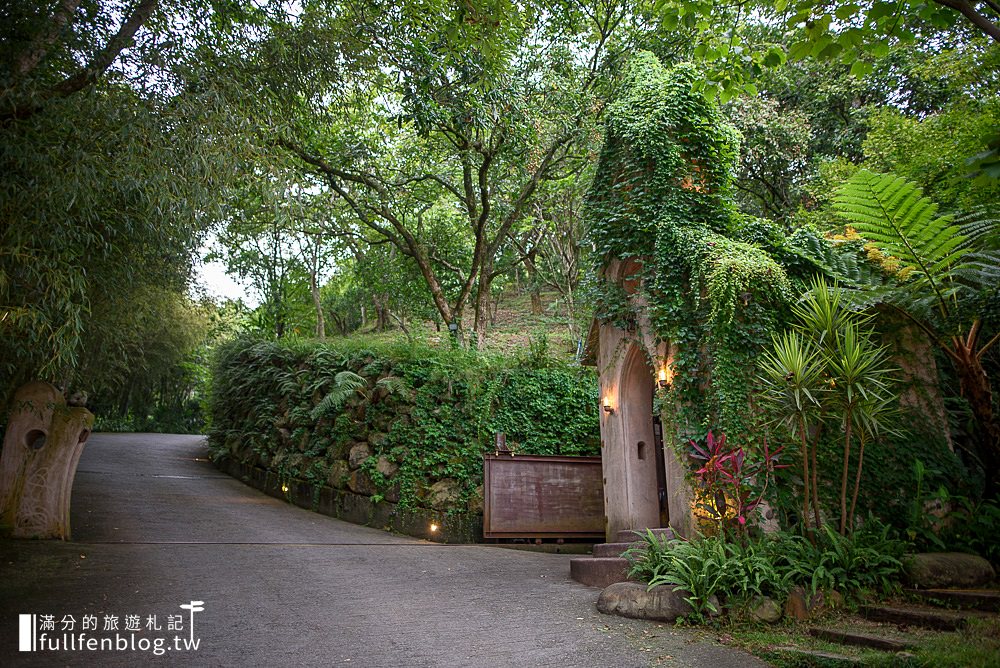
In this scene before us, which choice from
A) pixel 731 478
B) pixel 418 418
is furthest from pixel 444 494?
pixel 731 478

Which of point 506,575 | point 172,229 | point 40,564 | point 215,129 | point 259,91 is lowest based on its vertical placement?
point 506,575

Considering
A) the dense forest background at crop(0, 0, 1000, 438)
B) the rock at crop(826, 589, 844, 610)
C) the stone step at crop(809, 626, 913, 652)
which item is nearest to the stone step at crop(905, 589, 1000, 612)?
the rock at crop(826, 589, 844, 610)

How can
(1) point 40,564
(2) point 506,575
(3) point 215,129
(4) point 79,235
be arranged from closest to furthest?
(4) point 79,235 < (3) point 215,129 < (1) point 40,564 < (2) point 506,575

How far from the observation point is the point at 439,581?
7363 millimetres

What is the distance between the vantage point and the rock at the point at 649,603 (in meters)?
5.97

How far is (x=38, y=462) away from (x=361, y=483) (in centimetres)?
509

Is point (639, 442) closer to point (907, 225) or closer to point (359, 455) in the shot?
point (907, 225)

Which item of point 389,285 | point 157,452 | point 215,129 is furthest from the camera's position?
point 389,285

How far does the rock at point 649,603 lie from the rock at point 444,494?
5.06 meters

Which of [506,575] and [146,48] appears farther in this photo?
[506,575]

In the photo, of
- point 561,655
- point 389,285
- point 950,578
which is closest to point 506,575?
point 561,655

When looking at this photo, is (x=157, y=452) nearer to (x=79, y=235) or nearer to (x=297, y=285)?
(x=297, y=285)

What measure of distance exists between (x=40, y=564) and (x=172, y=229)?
413 cm

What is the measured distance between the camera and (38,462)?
7875mm
